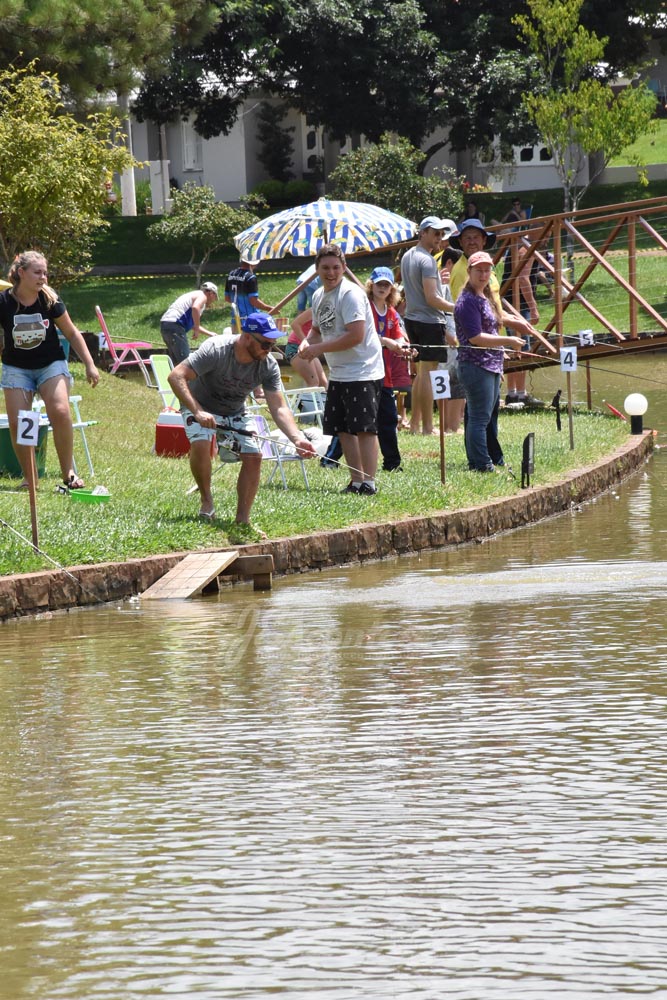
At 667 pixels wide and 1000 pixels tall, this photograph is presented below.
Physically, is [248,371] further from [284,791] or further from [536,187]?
[536,187]

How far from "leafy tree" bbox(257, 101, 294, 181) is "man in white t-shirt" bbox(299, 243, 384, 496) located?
157ft

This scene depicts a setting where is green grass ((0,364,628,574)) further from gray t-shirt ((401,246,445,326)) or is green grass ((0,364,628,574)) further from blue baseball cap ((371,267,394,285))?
blue baseball cap ((371,267,394,285))

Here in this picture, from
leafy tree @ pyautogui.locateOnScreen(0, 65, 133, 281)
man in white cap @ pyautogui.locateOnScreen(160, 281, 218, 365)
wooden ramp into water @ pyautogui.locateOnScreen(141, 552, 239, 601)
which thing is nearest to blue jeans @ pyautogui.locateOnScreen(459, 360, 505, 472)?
wooden ramp into water @ pyautogui.locateOnScreen(141, 552, 239, 601)

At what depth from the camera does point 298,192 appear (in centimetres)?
5516

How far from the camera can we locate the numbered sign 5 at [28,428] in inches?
357

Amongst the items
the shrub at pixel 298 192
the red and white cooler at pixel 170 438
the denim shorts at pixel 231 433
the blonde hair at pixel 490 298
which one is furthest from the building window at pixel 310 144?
the denim shorts at pixel 231 433

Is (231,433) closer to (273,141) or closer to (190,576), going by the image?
(190,576)

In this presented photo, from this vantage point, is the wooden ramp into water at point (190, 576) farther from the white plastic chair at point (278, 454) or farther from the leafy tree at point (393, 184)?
the leafy tree at point (393, 184)

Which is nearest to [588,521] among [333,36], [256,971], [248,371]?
[248,371]

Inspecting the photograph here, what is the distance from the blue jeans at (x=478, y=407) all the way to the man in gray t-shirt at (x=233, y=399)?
101 inches

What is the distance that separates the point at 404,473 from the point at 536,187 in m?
49.9

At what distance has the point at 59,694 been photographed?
6512 mm

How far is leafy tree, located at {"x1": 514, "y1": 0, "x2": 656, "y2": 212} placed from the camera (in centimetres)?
4069

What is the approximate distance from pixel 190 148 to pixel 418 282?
1861 inches
